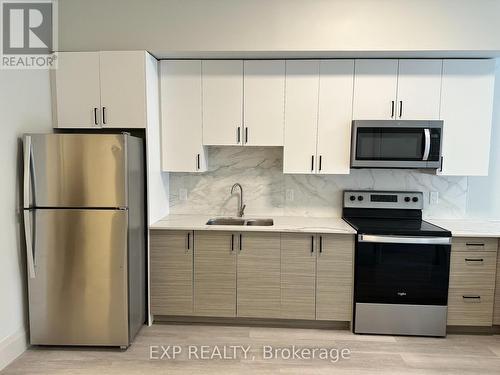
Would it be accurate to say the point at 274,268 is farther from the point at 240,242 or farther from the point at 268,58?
the point at 268,58

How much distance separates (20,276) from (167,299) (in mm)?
1110

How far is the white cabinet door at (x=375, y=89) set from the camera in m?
2.94

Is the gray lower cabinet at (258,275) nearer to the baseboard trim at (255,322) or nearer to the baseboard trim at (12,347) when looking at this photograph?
the baseboard trim at (255,322)

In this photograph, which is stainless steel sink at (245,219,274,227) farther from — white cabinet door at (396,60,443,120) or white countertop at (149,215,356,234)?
white cabinet door at (396,60,443,120)

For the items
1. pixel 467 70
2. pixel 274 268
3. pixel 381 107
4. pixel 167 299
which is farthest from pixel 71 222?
pixel 467 70

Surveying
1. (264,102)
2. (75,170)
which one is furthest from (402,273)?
(75,170)

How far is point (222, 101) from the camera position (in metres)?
3.05

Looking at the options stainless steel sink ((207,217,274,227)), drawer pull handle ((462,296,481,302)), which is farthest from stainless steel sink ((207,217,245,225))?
drawer pull handle ((462,296,481,302))

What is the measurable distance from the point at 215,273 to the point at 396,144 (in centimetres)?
188

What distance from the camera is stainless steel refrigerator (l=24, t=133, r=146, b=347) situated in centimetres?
246

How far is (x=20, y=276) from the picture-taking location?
8.38 ft

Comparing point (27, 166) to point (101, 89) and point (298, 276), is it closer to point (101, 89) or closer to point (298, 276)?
point (101, 89)

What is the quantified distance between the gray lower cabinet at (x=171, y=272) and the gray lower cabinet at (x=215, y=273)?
0.23 ft

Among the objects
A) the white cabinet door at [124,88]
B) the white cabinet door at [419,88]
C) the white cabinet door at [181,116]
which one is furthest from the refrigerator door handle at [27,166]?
the white cabinet door at [419,88]
